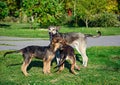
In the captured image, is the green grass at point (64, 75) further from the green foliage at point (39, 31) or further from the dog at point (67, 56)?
the green foliage at point (39, 31)

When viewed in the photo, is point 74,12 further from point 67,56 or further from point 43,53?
point 43,53

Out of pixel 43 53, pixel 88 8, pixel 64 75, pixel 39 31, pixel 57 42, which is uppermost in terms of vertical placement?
pixel 57 42

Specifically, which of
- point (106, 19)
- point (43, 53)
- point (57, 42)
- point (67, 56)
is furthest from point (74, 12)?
point (57, 42)

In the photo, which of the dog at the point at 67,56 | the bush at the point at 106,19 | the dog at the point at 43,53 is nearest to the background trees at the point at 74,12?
the bush at the point at 106,19

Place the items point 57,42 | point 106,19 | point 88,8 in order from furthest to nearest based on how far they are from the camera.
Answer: point 88,8 < point 106,19 < point 57,42

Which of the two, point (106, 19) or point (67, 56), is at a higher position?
point (67, 56)

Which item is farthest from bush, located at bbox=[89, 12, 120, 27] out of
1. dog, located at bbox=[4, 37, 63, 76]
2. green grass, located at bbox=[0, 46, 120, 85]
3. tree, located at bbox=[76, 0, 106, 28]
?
dog, located at bbox=[4, 37, 63, 76]

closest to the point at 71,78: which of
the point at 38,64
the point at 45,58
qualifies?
the point at 45,58

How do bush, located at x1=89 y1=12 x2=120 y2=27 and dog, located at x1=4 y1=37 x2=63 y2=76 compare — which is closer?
dog, located at x1=4 y1=37 x2=63 y2=76

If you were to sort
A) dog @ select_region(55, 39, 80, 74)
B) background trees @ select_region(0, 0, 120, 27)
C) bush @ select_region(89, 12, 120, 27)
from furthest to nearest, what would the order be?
bush @ select_region(89, 12, 120, 27) < background trees @ select_region(0, 0, 120, 27) < dog @ select_region(55, 39, 80, 74)

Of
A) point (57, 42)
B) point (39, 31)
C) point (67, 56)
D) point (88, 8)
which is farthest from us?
point (88, 8)

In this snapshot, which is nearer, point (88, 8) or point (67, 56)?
point (67, 56)

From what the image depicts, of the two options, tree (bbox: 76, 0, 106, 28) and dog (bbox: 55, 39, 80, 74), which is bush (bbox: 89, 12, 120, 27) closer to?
tree (bbox: 76, 0, 106, 28)

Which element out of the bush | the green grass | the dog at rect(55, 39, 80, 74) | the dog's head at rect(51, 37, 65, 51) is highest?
the dog's head at rect(51, 37, 65, 51)
